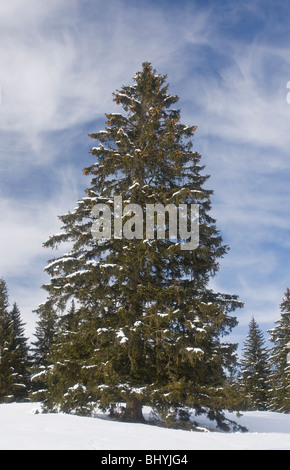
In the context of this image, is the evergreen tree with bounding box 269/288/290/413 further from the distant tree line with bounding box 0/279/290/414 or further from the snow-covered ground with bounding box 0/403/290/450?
the snow-covered ground with bounding box 0/403/290/450

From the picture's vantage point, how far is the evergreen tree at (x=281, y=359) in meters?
29.4

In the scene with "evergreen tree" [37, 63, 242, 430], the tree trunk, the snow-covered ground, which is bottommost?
the tree trunk

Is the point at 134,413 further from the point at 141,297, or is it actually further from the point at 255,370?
the point at 255,370

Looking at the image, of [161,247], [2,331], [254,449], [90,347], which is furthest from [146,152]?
[2,331]

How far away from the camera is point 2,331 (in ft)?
90.6

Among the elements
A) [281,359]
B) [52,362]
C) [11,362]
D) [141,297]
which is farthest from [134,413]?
[281,359]

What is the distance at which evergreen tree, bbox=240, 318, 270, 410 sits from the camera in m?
34.5

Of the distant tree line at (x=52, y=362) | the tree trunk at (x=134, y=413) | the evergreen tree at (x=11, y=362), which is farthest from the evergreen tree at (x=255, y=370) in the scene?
the tree trunk at (x=134, y=413)

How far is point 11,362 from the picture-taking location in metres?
26.8

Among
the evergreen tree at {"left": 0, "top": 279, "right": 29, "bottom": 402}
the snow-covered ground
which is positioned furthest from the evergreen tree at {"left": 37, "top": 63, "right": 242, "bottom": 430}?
the evergreen tree at {"left": 0, "top": 279, "right": 29, "bottom": 402}

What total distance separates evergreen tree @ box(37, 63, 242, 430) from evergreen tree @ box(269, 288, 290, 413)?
21944 mm

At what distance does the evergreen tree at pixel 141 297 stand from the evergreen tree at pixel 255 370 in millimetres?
26298

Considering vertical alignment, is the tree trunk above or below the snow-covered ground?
below
